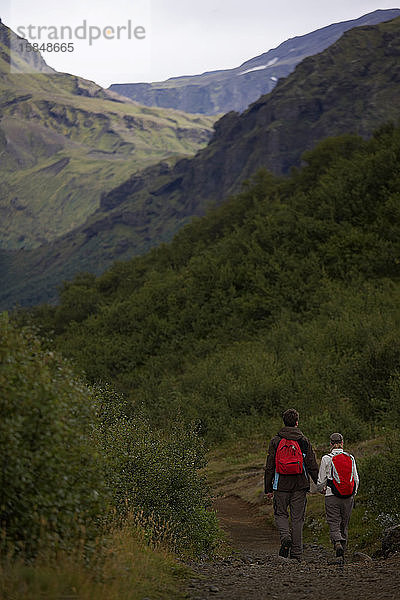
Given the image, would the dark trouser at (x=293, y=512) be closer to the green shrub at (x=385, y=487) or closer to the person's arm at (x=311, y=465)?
the person's arm at (x=311, y=465)

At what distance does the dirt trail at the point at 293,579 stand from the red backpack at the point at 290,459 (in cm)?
129

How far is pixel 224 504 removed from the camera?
711 inches

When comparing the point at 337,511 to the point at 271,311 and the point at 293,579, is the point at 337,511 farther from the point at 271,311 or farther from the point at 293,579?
the point at 271,311

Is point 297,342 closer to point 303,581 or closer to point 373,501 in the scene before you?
point 373,501

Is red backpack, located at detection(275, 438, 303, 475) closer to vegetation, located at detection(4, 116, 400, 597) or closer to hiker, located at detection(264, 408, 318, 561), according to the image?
hiker, located at detection(264, 408, 318, 561)

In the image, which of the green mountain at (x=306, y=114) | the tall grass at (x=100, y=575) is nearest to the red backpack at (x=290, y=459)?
the tall grass at (x=100, y=575)

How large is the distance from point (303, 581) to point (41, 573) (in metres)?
3.62

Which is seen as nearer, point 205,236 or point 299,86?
point 205,236

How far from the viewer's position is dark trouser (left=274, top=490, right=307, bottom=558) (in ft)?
30.8

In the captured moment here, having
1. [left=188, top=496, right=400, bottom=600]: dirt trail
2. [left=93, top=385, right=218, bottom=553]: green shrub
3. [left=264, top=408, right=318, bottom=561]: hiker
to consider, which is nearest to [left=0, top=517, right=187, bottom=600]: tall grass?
[left=188, top=496, right=400, bottom=600]: dirt trail

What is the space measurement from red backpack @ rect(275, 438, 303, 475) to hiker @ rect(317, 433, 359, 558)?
1.47ft

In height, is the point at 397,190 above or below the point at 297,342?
above

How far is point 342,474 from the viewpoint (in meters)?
9.37

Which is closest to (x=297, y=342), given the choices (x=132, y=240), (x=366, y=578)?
(x=366, y=578)
